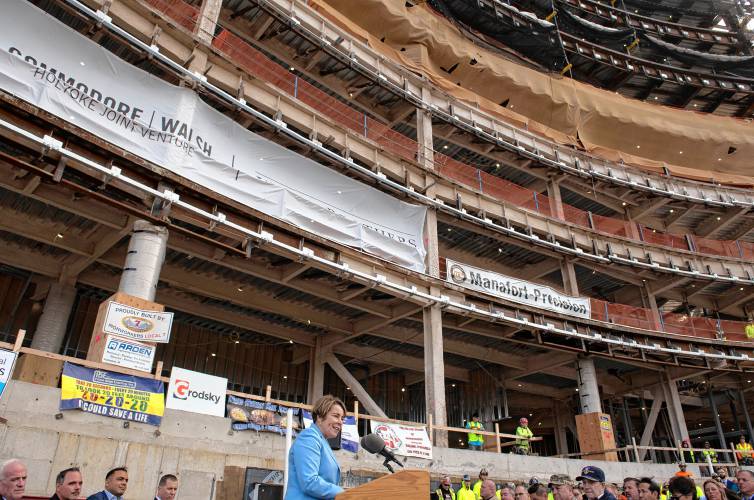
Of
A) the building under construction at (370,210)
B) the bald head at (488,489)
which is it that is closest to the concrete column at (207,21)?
the building under construction at (370,210)

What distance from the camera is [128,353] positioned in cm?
1109

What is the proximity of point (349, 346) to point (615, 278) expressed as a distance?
15.7 m

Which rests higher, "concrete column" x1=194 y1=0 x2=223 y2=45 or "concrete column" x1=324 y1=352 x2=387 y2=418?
"concrete column" x1=194 y1=0 x2=223 y2=45

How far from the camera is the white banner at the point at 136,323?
11.3 metres

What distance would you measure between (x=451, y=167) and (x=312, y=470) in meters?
21.5

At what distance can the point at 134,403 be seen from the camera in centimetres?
1019

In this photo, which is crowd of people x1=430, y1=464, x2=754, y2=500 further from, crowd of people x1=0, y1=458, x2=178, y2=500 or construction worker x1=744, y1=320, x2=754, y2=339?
construction worker x1=744, y1=320, x2=754, y2=339

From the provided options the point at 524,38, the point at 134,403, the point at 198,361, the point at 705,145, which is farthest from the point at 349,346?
the point at 705,145

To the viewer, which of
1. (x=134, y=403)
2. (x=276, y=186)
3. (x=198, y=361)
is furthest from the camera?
(x=198, y=361)

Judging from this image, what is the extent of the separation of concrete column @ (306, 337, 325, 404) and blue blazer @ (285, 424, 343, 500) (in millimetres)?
19158

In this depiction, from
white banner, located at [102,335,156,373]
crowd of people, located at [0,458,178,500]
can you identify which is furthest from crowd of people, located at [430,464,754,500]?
white banner, located at [102,335,156,373]

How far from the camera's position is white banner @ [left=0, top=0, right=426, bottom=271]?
42.6 ft

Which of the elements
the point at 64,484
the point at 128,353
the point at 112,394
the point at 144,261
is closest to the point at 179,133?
the point at 144,261

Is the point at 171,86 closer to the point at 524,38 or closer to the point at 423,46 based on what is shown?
the point at 423,46
